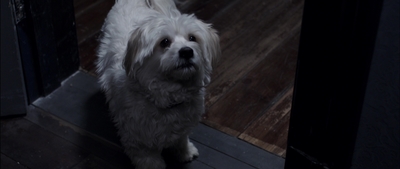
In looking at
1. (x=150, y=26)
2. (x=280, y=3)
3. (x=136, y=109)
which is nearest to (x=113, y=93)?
(x=136, y=109)

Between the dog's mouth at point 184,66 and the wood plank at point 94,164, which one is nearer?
the dog's mouth at point 184,66

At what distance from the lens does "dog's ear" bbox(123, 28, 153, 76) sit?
5.68 ft

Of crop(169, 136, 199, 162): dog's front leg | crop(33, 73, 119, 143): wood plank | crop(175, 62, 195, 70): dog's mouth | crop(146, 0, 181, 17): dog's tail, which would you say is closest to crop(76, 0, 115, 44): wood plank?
crop(33, 73, 119, 143): wood plank

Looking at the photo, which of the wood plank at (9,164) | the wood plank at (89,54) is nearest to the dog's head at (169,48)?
the wood plank at (9,164)

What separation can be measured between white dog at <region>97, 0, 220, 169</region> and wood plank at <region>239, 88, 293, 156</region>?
0.27m

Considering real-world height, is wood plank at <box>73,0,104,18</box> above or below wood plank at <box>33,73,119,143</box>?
above

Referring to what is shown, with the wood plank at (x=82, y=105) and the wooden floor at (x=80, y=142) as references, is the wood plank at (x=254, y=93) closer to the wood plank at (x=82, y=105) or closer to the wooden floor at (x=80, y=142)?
the wooden floor at (x=80, y=142)

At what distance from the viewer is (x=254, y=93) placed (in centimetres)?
253

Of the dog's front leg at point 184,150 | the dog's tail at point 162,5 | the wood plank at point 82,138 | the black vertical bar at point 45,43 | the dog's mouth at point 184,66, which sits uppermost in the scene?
the dog's mouth at point 184,66

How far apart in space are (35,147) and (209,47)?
0.89 m

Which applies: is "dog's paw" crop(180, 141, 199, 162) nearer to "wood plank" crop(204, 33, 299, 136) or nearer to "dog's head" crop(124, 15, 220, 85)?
"wood plank" crop(204, 33, 299, 136)

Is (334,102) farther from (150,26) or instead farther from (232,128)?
(232,128)

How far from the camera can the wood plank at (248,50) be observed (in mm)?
2574

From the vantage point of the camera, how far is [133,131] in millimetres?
1946
